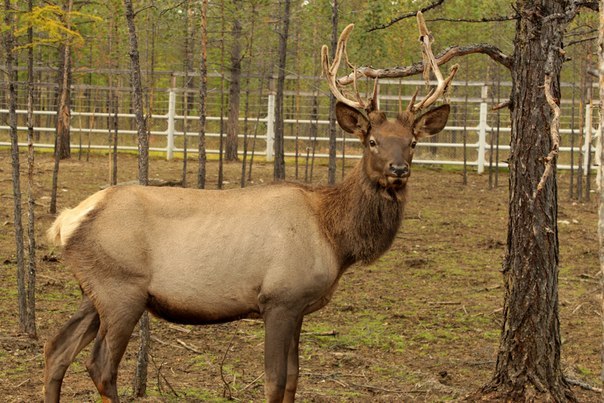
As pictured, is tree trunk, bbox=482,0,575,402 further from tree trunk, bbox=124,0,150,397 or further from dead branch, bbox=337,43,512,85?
tree trunk, bbox=124,0,150,397

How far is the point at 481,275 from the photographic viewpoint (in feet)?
39.5

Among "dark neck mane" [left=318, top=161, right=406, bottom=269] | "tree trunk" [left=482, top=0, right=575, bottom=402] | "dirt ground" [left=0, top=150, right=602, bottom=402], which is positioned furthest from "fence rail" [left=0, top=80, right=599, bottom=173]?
"tree trunk" [left=482, top=0, right=575, bottom=402]

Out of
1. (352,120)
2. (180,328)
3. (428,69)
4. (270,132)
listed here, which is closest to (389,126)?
(352,120)

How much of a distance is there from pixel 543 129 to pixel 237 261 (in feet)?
7.72

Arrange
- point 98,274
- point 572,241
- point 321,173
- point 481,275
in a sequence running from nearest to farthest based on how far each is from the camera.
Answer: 1. point 98,274
2. point 481,275
3. point 572,241
4. point 321,173

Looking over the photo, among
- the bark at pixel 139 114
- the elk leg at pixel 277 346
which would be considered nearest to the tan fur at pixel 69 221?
→ the bark at pixel 139 114

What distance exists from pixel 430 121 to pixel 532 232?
4.02ft

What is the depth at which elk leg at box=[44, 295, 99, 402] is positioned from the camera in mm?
6418

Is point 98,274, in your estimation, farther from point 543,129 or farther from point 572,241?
point 572,241

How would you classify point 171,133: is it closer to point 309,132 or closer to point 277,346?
Answer: point 309,132

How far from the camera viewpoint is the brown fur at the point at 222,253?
20.5ft

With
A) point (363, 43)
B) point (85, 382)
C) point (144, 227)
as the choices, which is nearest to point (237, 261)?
point (144, 227)

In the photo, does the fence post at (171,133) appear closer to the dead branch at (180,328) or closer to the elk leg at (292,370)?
the dead branch at (180,328)

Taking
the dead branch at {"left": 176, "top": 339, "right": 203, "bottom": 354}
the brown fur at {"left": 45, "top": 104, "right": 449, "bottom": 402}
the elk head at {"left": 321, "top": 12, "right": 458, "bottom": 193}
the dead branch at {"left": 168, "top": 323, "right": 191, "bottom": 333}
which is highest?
the elk head at {"left": 321, "top": 12, "right": 458, "bottom": 193}
